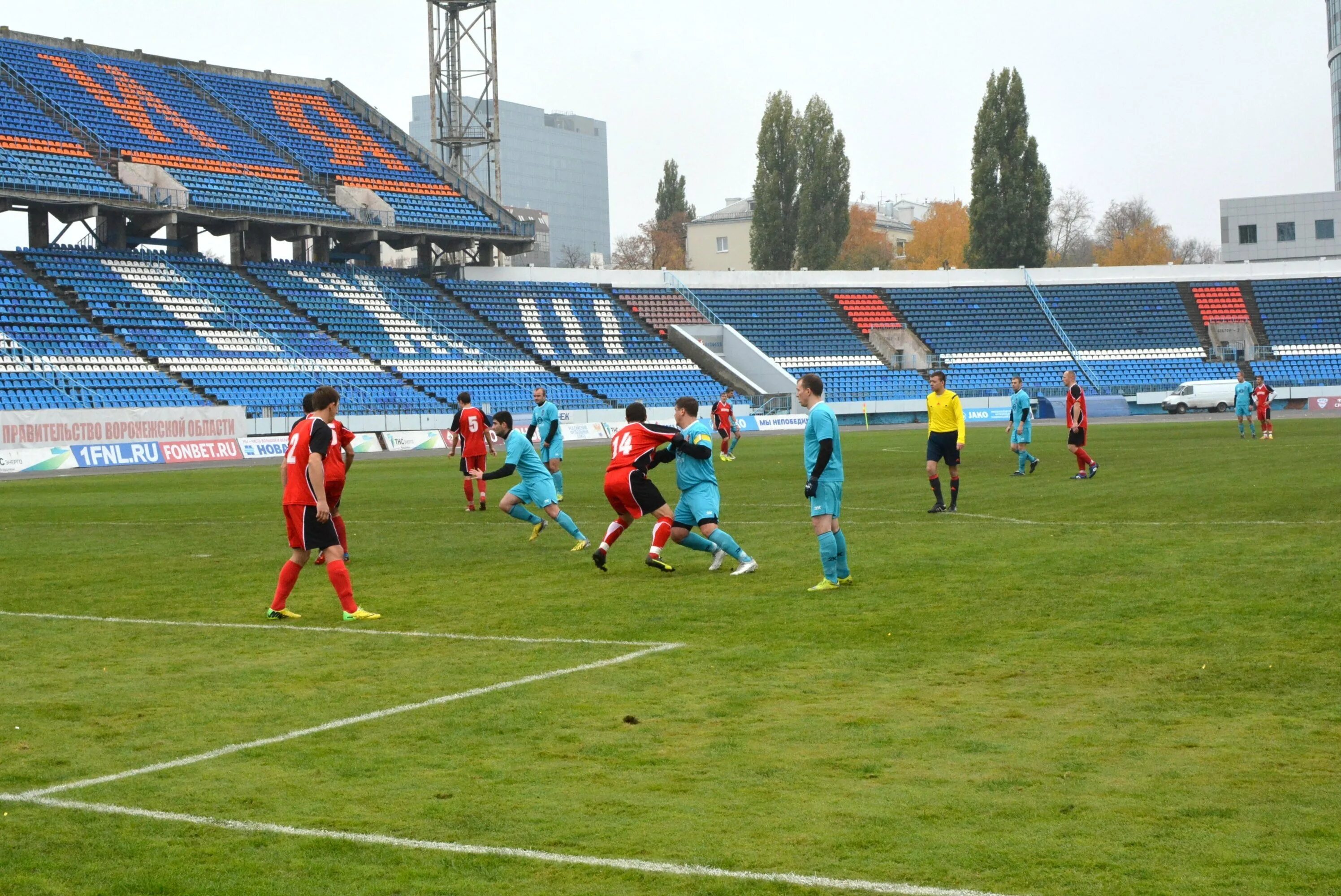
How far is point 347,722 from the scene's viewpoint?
8320mm

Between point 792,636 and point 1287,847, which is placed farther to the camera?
point 792,636

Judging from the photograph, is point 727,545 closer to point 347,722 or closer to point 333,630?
point 333,630

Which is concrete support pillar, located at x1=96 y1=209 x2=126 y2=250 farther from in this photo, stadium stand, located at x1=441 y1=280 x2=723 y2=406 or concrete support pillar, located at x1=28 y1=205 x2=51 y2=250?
stadium stand, located at x1=441 y1=280 x2=723 y2=406

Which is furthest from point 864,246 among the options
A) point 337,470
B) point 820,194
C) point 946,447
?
point 337,470

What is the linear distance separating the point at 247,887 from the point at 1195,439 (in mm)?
39846

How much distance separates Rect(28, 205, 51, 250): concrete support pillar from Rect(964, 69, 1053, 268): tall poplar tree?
52934 mm

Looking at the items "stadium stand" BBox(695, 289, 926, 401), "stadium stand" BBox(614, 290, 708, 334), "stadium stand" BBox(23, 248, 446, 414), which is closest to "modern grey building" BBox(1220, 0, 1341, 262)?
"stadium stand" BBox(695, 289, 926, 401)

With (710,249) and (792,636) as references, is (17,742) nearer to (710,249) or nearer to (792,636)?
(792,636)

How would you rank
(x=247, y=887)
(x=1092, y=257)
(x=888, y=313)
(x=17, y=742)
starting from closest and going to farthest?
1. (x=247, y=887)
2. (x=17, y=742)
3. (x=888, y=313)
4. (x=1092, y=257)

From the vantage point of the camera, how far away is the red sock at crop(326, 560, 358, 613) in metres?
12.1

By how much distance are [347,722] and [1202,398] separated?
2686 inches

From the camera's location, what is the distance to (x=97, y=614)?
42.6ft

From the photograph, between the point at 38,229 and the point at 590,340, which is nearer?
the point at 38,229

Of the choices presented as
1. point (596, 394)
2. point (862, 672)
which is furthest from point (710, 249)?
point (862, 672)
